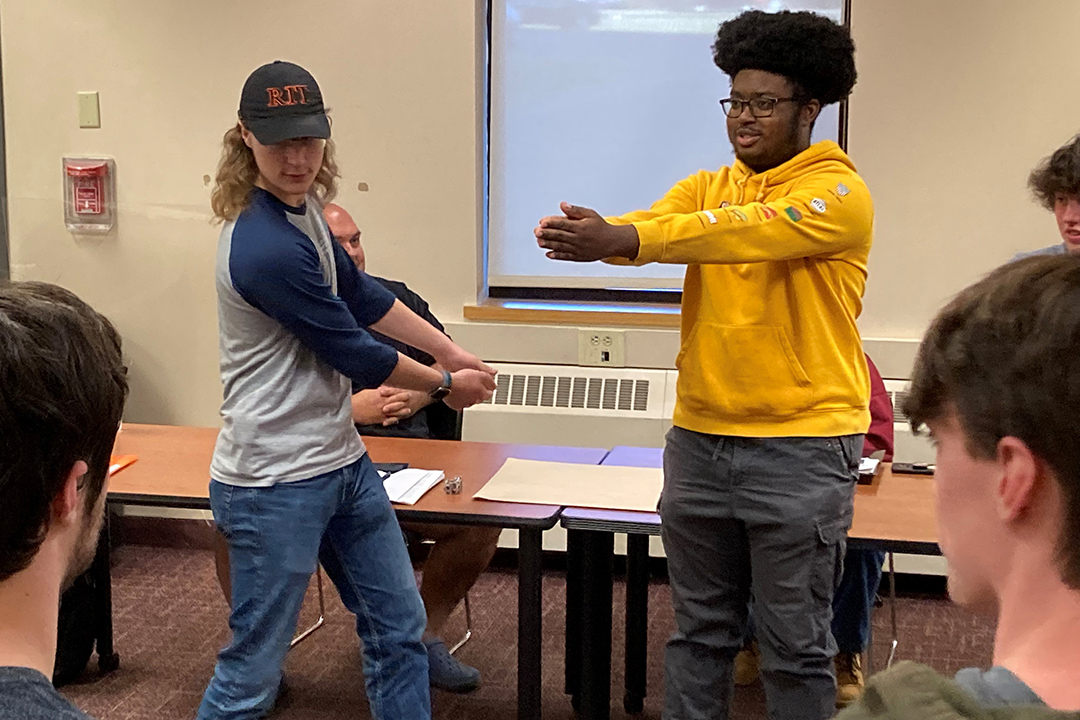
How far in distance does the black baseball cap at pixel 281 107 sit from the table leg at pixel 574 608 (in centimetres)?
106

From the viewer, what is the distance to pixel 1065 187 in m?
2.51

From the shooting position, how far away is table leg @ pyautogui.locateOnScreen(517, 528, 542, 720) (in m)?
2.53

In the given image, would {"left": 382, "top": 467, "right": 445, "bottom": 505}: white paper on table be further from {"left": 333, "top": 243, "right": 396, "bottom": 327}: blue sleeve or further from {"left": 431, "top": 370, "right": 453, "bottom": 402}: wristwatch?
{"left": 333, "top": 243, "right": 396, "bottom": 327}: blue sleeve

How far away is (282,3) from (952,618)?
3.01 m

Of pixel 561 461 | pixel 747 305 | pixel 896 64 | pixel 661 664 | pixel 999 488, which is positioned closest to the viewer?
pixel 999 488

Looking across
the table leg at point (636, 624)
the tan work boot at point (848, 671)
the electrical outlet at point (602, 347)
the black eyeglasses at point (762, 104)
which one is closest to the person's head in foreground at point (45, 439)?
the black eyeglasses at point (762, 104)

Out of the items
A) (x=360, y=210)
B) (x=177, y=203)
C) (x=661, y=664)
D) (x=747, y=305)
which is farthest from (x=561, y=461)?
(x=177, y=203)

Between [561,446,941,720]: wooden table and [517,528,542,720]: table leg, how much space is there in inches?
5.0

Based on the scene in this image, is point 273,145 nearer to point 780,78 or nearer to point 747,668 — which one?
point 780,78

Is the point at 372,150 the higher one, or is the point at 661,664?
the point at 372,150

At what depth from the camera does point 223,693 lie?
2137 millimetres

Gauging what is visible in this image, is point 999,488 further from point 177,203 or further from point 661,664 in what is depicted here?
point 177,203

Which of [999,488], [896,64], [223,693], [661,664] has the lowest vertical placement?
[661,664]

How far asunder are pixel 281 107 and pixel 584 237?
65cm
